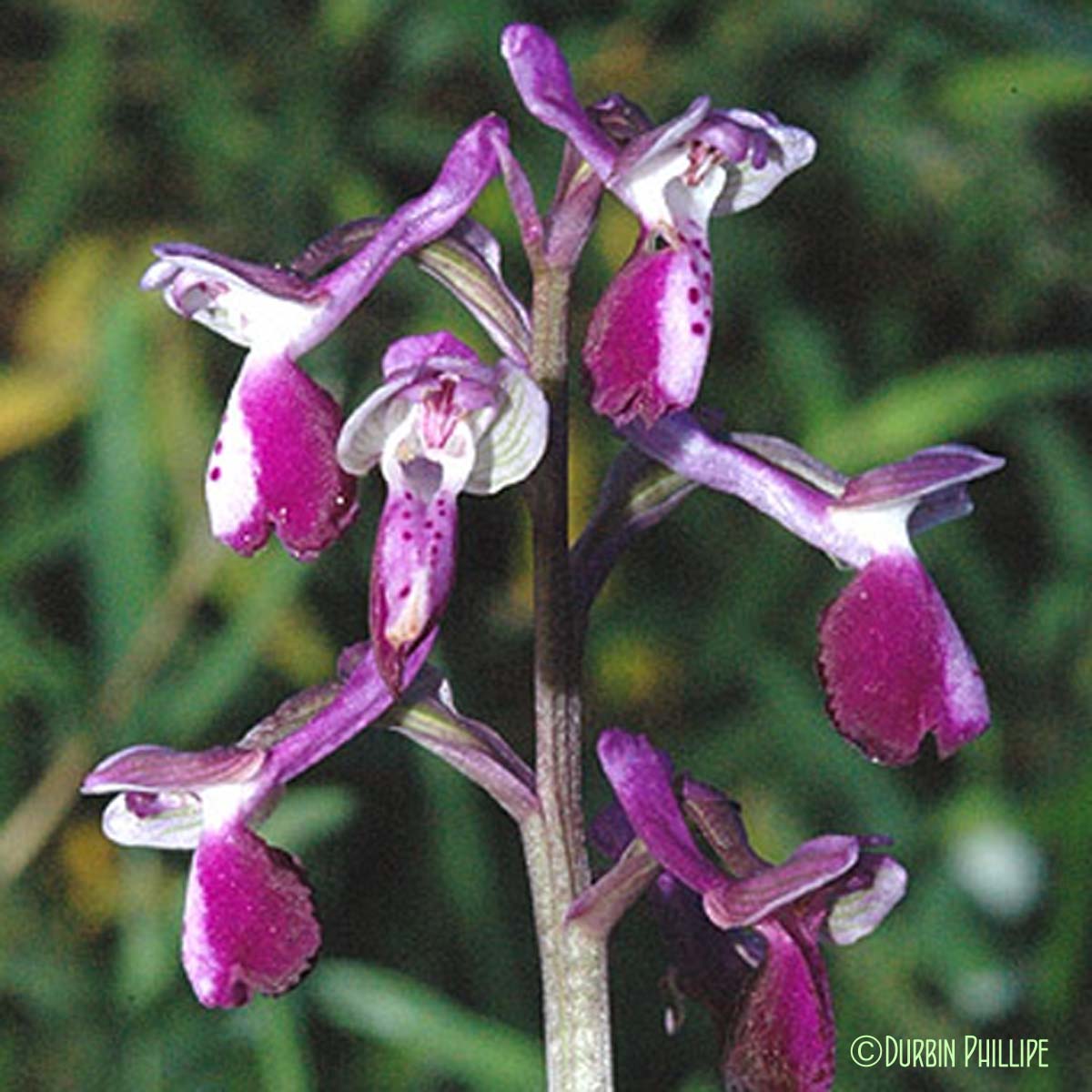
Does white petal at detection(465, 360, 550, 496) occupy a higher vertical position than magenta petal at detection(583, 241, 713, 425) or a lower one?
lower

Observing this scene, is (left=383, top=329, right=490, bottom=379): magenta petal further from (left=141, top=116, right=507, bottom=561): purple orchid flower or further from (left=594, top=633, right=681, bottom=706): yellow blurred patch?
(left=594, top=633, right=681, bottom=706): yellow blurred patch

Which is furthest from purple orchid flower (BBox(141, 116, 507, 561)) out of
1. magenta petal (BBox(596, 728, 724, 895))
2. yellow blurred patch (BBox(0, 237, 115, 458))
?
yellow blurred patch (BBox(0, 237, 115, 458))

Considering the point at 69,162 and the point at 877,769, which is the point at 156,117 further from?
the point at 877,769

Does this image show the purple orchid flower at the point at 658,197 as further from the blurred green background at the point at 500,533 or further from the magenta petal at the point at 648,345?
the blurred green background at the point at 500,533

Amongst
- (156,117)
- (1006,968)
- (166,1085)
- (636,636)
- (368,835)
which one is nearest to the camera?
(166,1085)

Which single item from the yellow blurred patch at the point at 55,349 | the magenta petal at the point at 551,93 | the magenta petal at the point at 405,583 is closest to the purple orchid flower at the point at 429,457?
the magenta petal at the point at 405,583

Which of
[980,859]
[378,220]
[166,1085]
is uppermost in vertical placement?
[378,220]

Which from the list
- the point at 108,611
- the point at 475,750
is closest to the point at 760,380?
the point at 108,611
